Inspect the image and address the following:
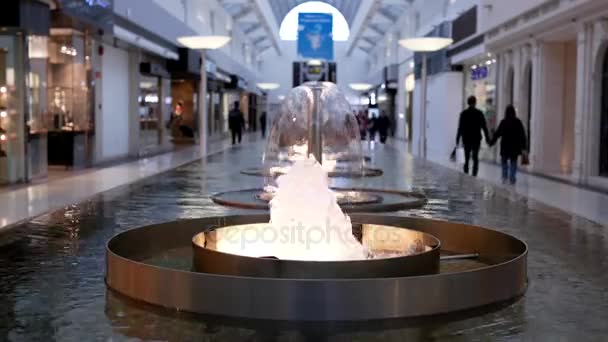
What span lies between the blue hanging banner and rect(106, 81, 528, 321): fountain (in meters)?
38.0

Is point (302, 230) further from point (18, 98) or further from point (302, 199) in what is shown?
point (18, 98)

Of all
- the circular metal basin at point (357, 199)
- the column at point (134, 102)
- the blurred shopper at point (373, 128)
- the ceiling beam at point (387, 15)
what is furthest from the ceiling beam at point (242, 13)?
the circular metal basin at point (357, 199)

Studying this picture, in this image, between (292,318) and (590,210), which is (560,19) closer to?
(590,210)

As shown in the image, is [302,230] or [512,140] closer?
[302,230]

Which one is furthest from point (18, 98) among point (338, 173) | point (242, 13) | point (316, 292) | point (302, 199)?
point (242, 13)

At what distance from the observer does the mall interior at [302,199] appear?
174 inches

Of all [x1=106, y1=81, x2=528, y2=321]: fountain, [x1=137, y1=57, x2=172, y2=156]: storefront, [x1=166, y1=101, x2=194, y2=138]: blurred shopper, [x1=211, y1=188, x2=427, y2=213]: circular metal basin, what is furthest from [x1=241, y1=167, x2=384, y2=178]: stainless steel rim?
[x1=166, y1=101, x2=194, y2=138]: blurred shopper

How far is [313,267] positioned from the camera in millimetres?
4828

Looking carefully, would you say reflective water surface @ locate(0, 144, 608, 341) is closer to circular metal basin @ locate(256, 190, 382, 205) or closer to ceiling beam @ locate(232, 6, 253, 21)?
circular metal basin @ locate(256, 190, 382, 205)

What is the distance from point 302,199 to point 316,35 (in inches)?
1549

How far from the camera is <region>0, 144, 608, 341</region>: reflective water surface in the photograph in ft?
13.6

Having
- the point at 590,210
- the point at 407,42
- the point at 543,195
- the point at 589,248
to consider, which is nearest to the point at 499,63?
the point at 407,42

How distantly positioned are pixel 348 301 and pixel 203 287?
850mm

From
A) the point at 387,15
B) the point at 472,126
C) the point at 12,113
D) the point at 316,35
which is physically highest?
the point at 387,15
